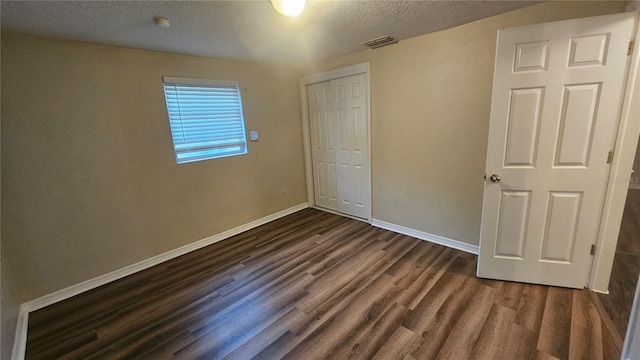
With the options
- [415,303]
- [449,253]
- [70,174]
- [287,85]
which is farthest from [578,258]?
[70,174]

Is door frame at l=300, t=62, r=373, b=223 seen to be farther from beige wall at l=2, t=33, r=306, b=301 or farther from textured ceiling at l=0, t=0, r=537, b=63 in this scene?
beige wall at l=2, t=33, r=306, b=301

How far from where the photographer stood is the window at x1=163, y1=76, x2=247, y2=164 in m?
2.80

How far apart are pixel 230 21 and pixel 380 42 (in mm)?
1561

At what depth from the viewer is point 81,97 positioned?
2252 millimetres

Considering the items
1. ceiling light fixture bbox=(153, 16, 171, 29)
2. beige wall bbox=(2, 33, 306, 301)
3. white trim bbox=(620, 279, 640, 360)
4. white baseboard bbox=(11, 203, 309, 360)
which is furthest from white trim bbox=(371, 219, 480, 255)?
ceiling light fixture bbox=(153, 16, 171, 29)

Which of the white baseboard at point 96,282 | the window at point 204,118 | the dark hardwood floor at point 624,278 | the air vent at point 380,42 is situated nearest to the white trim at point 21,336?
the white baseboard at point 96,282

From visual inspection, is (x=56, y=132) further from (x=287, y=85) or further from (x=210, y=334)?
(x=287, y=85)

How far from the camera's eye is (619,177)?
1792mm

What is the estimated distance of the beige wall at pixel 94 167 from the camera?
2039mm

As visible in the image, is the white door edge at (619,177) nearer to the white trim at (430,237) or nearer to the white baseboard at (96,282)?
the white trim at (430,237)

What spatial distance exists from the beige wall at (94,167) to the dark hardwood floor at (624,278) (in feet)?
11.9

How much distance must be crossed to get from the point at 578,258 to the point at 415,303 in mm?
1306

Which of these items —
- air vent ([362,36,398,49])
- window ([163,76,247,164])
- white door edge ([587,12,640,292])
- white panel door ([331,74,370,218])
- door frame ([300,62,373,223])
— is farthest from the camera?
white panel door ([331,74,370,218])

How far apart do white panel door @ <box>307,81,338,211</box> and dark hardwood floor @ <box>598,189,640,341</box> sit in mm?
2853
